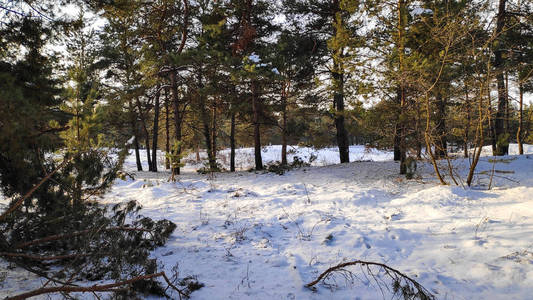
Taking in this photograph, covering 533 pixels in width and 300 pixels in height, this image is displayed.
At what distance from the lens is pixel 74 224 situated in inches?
98.9

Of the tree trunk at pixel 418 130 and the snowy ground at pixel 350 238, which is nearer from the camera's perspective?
the snowy ground at pixel 350 238

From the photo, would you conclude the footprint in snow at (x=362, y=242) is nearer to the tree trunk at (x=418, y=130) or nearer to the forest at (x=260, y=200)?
the forest at (x=260, y=200)

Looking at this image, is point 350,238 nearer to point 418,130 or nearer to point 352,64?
point 418,130

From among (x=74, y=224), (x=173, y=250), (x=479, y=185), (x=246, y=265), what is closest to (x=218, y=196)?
(x=173, y=250)

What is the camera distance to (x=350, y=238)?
11.9ft

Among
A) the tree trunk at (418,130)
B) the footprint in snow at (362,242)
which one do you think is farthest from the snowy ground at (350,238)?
the tree trunk at (418,130)

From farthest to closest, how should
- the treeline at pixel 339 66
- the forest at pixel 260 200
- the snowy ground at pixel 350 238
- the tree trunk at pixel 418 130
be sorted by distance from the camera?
1. the tree trunk at pixel 418 130
2. the treeline at pixel 339 66
3. the snowy ground at pixel 350 238
4. the forest at pixel 260 200

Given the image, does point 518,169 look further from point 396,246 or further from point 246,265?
point 246,265

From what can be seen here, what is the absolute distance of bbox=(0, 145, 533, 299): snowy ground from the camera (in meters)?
2.47

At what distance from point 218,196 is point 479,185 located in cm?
639

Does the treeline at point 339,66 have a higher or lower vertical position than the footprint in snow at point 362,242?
higher

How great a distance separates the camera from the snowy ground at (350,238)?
2473 millimetres

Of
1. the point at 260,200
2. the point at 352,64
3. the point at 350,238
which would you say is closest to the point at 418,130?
the point at 352,64

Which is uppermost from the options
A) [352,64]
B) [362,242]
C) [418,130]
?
[352,64]
